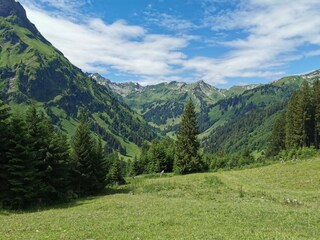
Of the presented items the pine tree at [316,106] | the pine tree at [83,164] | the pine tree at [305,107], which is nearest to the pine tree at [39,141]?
the pine tree at [83,164]

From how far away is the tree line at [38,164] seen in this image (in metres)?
41.1

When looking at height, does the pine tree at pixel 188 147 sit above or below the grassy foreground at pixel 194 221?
above

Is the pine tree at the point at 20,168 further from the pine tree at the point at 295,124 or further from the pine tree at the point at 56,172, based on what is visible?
the pine tree at the point at 295,124

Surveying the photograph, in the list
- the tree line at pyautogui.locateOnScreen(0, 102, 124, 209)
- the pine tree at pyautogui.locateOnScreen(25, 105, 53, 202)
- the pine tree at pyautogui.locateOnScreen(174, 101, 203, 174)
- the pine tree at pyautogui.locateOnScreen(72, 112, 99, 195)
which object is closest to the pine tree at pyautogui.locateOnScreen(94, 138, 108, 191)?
the tree line at pyautogui.locateOnScreen(0, 102, 124, 209)

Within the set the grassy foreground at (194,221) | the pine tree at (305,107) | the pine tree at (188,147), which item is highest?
the pine tree at (305,107)

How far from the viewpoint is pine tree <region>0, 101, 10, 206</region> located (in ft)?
135

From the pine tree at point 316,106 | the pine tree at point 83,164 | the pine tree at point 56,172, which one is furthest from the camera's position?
the pine tree at point 316,106

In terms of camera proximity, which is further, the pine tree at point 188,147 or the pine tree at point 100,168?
the pine tree at point 188,147

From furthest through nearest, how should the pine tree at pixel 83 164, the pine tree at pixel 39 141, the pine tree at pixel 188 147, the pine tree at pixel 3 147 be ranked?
the pine tree at pixel 188 147 → the pine tree at pixel 83 164 → the pine tree at pixel 39 141 → the pine tree at pixel 3 147

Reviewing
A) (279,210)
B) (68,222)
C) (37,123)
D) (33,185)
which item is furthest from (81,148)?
(279,210)

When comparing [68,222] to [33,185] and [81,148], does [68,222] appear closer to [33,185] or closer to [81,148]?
[33,185]

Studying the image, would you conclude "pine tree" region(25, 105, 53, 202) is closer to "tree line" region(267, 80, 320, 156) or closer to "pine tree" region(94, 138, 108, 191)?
"pine tree" region(94, 138, 108, 191)

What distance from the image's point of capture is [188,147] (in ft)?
258

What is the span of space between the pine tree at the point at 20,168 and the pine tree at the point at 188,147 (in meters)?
41.4
